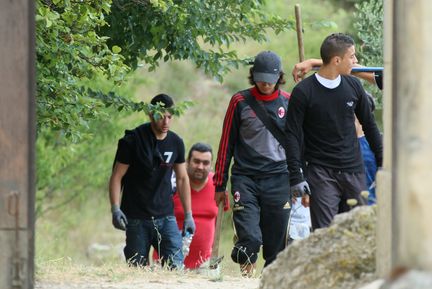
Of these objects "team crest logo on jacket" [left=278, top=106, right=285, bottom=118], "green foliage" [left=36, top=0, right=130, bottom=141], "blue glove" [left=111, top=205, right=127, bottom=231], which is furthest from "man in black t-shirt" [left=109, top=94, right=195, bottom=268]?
"team crest logo on jacket" [left=278, top=106, right=285, bottom=118]

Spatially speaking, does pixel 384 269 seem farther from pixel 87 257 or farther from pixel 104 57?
pixel 87 257

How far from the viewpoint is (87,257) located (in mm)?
27141

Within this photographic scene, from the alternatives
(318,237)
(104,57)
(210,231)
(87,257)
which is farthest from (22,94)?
(87,257)

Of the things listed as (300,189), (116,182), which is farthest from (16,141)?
(116,182)

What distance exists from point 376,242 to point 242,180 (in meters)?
4.33

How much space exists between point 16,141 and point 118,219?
5.18 m

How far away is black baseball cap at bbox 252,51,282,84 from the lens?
10.6 meters

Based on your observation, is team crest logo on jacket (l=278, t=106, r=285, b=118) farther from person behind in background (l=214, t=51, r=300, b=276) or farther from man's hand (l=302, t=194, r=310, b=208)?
man's hand (l=302, t=194, r=310, b=208)

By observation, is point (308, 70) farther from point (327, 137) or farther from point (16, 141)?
point (16, 141)

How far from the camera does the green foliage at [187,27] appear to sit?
11930 mm

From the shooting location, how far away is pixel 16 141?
640 centimetres

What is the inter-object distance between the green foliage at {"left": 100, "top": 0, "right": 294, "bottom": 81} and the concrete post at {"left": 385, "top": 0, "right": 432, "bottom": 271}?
6134 mm

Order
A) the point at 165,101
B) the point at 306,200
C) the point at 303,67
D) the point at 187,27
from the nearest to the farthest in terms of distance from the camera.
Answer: the point at 306,200 < the point at 303,67 < the point at 165,101 < the point at 187,27

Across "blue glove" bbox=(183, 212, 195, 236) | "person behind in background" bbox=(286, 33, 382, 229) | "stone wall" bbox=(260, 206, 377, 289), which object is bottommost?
"blue glove" bbox=(183, 212, 195, 236)
